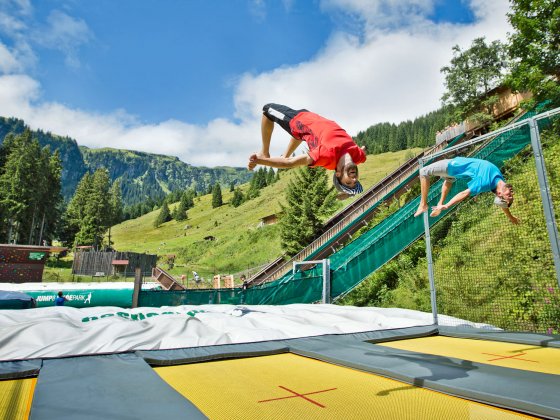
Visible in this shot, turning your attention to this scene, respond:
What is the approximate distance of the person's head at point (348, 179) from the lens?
3258 mm

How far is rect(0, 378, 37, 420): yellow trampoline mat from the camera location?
7.12ft

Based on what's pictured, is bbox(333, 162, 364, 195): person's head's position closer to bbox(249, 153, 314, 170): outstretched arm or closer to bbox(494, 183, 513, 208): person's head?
bbox(249, 153, 314, 170): outstretched arm

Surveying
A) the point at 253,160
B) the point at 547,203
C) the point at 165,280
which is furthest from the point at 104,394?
the point at 165,280

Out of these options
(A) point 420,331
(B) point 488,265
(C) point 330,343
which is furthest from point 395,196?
(C) point 330,343

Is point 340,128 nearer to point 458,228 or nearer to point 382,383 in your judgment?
point 382,383

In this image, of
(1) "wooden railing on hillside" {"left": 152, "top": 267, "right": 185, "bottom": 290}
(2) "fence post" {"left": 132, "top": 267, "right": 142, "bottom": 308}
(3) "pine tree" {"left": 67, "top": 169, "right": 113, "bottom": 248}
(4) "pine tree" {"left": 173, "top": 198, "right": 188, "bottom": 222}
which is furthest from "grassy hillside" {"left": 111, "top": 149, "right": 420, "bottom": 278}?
(2) "fence post" {"left": 132, "top": 267, "right": 142, "bottom": 308}

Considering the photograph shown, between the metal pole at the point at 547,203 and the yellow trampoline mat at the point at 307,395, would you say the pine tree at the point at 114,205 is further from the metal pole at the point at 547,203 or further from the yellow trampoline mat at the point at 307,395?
the metal pole at the point at 547,203

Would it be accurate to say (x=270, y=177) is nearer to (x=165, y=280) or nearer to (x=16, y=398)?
(x=165, y=280)

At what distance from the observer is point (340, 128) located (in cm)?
344

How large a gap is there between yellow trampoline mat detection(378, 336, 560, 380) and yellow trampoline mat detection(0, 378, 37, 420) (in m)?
4.04

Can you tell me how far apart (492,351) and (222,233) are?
185ft

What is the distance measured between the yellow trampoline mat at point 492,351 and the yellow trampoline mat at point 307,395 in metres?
1.57

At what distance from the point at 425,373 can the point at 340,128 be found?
2.33 m

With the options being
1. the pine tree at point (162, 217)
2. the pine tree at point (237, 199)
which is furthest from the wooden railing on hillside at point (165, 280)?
the pine tree at point (162, 217)
